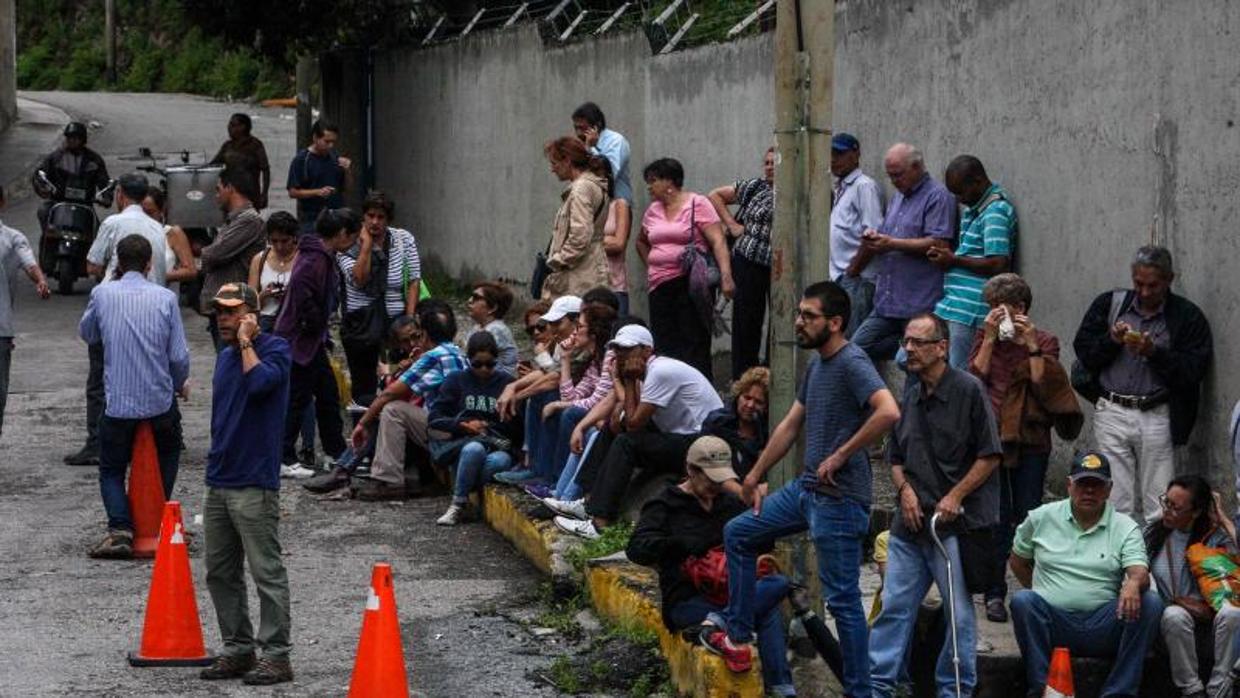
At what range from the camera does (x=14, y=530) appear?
13.3 metres

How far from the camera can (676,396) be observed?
11797 millimetres

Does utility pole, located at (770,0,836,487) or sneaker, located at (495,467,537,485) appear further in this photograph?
sneaker, located at (495,467,537,485)

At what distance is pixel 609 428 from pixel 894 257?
1878 mm

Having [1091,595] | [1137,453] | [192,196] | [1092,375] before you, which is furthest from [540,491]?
[192,196]

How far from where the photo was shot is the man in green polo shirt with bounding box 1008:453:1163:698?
29.7ft

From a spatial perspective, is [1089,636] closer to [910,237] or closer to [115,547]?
[910,237]

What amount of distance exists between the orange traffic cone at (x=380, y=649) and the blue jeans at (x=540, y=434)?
13.8ft

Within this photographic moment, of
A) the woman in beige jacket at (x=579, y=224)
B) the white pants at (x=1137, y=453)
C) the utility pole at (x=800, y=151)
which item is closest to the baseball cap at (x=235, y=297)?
the utility pole at (x=800, y=151)

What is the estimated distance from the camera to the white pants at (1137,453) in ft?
33.2

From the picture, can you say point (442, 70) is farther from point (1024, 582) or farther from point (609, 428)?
point (1024, 582)

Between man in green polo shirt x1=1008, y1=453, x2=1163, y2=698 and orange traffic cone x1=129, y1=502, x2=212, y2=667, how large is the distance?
386 centimetres

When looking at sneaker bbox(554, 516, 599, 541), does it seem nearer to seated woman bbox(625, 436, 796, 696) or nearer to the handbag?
seated woman bbox(625, 436, 796, 696)

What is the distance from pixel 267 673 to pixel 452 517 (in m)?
3.81

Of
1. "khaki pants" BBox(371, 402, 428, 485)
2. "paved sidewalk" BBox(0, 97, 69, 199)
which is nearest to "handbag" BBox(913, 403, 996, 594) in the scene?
"khaki pants" BBox(371, 402, 428, 485)
